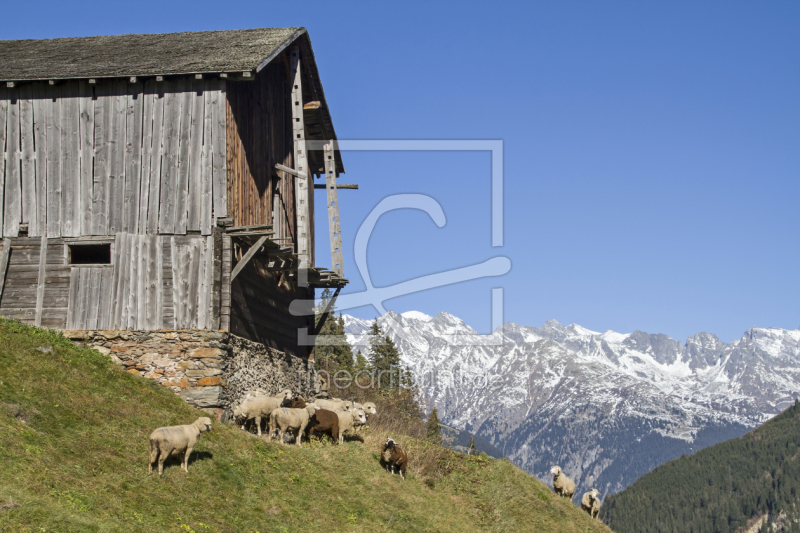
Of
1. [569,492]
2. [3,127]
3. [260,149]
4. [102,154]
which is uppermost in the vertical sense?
[3,127]

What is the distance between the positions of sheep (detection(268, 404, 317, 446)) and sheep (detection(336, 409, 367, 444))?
1607mm

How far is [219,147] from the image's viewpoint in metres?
23.7

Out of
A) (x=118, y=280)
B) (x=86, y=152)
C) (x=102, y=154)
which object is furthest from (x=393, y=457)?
(x=86, y=152)

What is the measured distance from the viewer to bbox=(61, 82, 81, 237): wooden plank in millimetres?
24078

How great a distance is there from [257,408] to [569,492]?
508 inches

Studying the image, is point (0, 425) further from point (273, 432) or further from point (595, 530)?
point (595, 530)

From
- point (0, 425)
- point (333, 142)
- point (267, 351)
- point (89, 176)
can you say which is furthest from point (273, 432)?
point (333, 142)

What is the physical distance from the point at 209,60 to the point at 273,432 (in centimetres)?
1157

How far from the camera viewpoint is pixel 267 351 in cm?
2727

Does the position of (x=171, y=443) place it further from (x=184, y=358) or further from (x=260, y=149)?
(x=260, y=149)

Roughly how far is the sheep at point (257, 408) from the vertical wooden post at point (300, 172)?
22.8 ft

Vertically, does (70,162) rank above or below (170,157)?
below

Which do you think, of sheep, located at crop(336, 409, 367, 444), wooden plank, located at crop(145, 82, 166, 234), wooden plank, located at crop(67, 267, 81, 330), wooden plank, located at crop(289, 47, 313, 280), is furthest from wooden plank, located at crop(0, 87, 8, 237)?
sheep, located at crop(336, 409, 367, 444)

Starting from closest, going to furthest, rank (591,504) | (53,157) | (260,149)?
(53,157)
(260,149)
(591,504)
